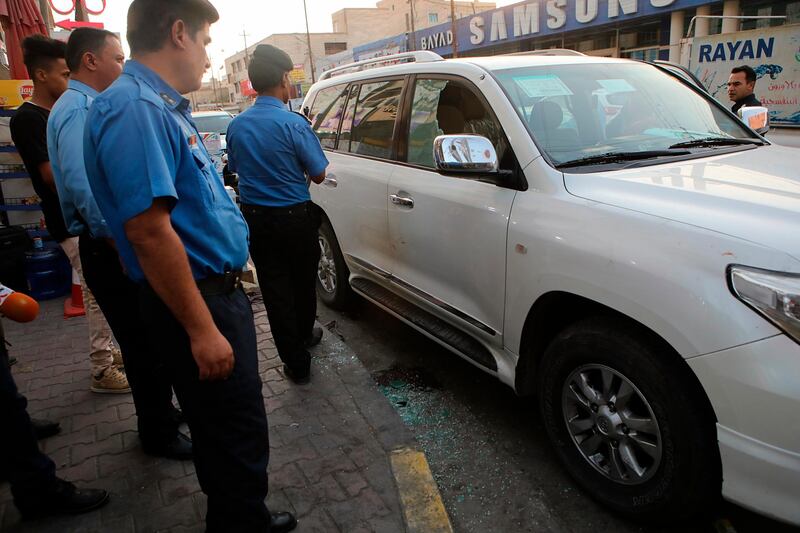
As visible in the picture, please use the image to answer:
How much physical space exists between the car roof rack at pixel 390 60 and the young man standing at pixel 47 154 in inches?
80.8

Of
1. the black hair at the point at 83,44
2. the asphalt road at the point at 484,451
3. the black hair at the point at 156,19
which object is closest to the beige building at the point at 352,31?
the asphalt road at the point at 484,451

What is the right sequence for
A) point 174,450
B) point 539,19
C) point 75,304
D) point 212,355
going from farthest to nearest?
point 539,19 → point 75,304 → point 174,450 → point 212,355

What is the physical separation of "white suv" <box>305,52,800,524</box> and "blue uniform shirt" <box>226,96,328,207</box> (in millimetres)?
567

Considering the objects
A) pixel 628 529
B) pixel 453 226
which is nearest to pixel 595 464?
pixel 628 529

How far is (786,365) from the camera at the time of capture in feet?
5.22

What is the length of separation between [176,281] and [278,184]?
1.82 meters

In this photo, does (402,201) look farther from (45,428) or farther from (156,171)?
(45,428)

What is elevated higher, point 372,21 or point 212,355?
point 372,21

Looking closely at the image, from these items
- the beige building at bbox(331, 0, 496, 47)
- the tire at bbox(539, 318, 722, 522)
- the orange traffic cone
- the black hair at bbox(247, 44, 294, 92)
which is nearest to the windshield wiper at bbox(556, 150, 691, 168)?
the tire at bbox(539, 318, 722, 522)

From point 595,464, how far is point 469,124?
1.83 m

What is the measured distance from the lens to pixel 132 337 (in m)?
2.62

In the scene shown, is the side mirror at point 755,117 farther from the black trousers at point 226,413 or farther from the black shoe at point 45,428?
the black shoe at point 45,428

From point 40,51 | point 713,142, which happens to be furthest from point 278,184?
point 713,142

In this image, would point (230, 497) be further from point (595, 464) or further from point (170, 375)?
point (595, 464)
